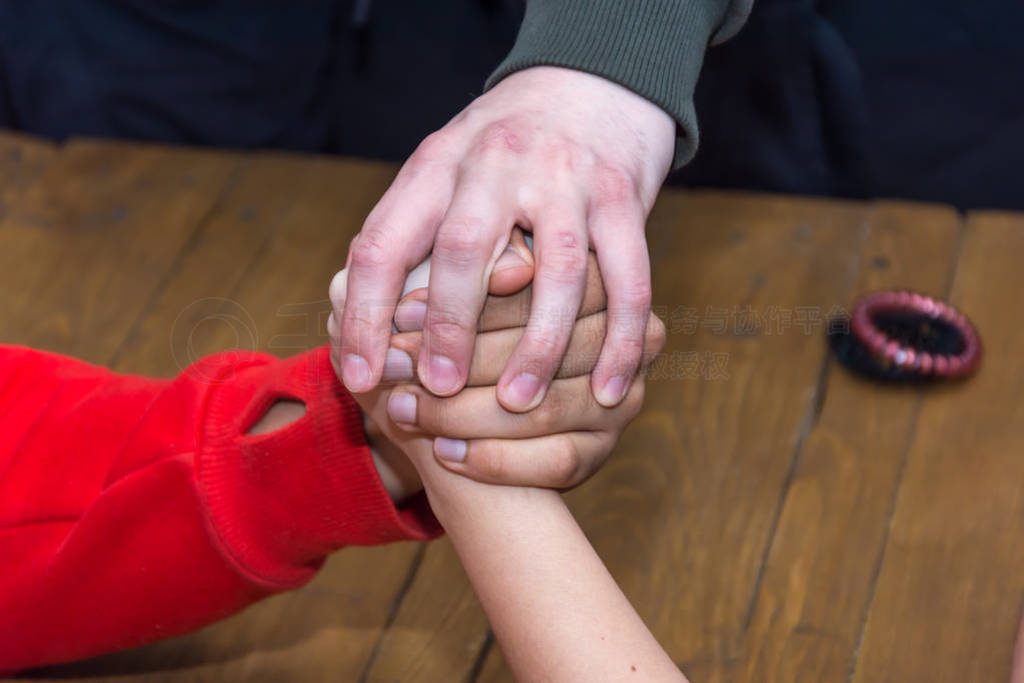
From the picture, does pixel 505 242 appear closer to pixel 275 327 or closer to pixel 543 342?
pixel 543 342

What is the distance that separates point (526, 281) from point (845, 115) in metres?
0.88

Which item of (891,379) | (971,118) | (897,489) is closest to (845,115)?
(971,118)

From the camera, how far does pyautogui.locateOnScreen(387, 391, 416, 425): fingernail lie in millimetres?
748

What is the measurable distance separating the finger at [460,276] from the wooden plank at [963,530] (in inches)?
16.3

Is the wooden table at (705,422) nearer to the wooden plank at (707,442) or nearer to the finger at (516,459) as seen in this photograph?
the wooden plank at (707,442)

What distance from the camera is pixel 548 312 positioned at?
729mm

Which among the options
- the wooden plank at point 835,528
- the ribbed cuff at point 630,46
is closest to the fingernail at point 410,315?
the ribbed cuff at point 630,46

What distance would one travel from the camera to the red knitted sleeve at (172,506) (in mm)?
808

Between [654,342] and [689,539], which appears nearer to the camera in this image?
[654,342]

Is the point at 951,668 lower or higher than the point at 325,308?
higher

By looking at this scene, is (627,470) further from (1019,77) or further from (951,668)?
(1019,77)

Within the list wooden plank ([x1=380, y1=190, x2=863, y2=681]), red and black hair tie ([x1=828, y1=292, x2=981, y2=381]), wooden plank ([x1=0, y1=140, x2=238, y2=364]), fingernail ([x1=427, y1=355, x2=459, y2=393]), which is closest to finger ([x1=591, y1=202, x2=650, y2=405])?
fingernail ([x1=427, y1=355, x2=459, y2=393])

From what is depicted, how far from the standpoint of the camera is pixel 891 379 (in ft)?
3.51

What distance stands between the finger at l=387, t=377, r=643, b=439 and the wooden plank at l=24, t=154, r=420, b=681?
0.27 meters
